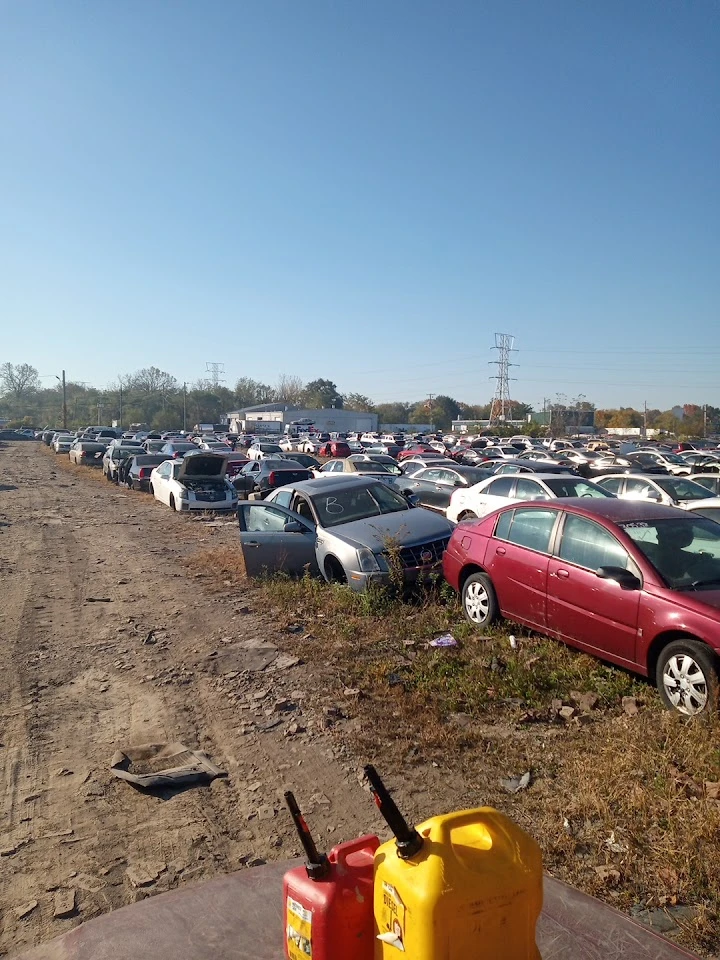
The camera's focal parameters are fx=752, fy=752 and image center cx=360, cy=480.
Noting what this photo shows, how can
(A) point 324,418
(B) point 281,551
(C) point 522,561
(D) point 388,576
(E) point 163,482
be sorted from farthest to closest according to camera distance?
(A) point 324,418
(E) point 163,482
(B) point 281,551
(D) point 388,576
(C) point 522,561

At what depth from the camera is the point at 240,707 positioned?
20.9 feet

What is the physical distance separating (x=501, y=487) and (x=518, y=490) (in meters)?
0.45

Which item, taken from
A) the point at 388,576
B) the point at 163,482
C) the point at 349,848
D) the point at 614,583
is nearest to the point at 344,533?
the point at 388,576

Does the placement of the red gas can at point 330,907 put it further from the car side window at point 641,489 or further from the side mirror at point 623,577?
the car side window at point 641,489

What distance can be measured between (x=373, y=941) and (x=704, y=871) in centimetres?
227

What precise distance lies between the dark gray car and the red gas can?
7002 mm

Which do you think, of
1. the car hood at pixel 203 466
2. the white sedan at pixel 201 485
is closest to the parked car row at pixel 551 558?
the white sedan at pixel 201 485

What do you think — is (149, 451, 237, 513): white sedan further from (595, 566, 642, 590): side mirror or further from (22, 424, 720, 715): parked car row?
(595, 566, 642, 590): side mirror

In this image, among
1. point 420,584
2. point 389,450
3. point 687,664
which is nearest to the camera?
point 687,664

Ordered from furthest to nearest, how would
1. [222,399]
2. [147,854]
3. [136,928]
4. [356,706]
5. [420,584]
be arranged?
[222,399]
[420,584]
[356,706]
[147,854]
[136,928]

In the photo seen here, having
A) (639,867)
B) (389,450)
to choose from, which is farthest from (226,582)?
(389,450)

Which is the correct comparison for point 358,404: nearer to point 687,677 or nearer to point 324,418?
point 324,418

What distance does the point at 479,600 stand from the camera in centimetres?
823

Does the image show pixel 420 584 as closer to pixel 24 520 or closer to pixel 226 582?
pixel 226 582
